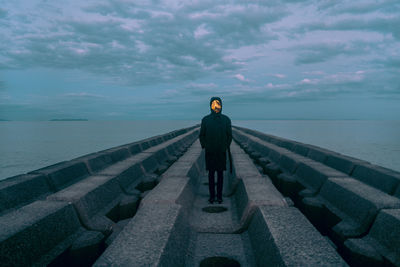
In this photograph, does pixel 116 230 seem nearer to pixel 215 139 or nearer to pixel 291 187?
pixel 215 139

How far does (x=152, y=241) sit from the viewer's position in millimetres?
2994

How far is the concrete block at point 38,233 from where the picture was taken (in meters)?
2.92

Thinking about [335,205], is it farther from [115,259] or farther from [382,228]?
[115,259]

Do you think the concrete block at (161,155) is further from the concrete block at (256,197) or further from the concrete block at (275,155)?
the concrete block at (256,197)

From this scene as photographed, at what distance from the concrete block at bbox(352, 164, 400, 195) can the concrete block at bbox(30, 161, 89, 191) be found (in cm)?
720

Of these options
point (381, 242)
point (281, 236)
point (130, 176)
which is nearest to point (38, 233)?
point (281, 236)

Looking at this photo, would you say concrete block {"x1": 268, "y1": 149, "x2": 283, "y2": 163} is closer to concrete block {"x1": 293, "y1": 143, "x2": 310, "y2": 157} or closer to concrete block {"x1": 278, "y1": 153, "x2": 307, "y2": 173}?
concrete block {"x1": 278, "y1": 153, "x2": 307, "y2": 173}

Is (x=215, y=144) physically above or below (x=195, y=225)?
above

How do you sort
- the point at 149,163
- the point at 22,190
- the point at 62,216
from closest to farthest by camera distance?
1. the point at 62,216
2. the point at 22,190
3. the point at 149,163

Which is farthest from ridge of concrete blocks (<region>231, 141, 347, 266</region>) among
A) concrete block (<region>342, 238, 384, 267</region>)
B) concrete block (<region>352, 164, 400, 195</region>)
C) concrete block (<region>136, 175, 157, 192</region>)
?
concrete block (<region>352, 164, 400, 195</region>)

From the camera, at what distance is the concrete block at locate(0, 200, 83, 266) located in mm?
2922

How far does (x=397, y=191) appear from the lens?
5.46 meters

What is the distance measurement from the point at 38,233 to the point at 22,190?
2500mm

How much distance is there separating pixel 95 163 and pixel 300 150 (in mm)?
8670
